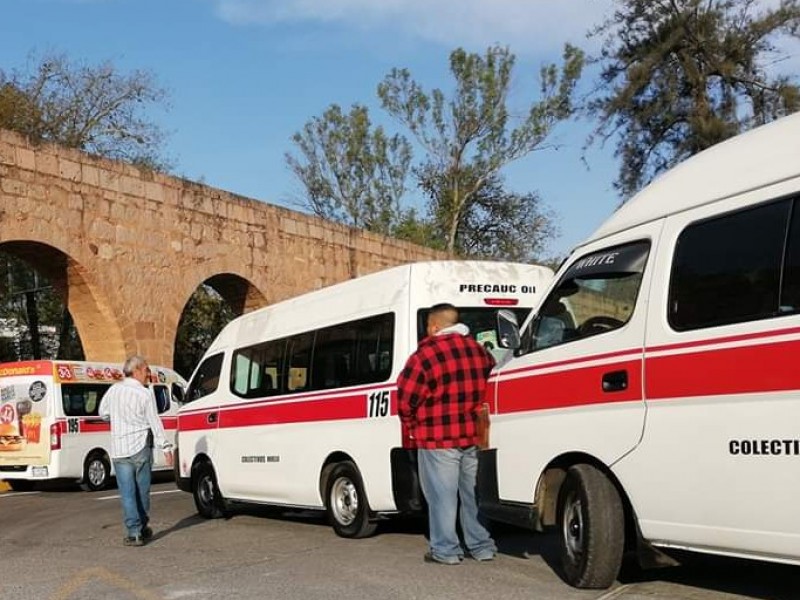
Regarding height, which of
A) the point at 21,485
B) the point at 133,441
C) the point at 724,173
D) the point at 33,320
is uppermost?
the point at 33,320

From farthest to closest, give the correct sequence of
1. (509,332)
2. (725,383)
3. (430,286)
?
(430,286) → (509,332) → (725,383)

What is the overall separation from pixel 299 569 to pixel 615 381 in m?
2.98

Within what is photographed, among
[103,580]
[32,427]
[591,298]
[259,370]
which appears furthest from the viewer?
[32,427]

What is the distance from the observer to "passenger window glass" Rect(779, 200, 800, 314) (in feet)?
15.6

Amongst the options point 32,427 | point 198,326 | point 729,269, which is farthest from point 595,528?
point 198,326

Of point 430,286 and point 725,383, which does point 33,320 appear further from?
point 725,383

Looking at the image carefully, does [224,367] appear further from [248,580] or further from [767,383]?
[767,383]

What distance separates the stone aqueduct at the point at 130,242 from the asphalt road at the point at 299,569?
7628mm

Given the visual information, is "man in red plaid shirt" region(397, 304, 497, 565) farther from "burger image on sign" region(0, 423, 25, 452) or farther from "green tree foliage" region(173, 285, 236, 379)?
"green tree foliage" region(173, 285, 236, 379)

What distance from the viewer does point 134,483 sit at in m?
8.69

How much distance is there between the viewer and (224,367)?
11.1m

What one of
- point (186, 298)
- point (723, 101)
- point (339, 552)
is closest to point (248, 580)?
point (339, 552)

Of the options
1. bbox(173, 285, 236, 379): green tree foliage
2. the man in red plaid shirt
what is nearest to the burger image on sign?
the man in red plaid shirt

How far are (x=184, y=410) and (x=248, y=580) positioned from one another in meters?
5.30
